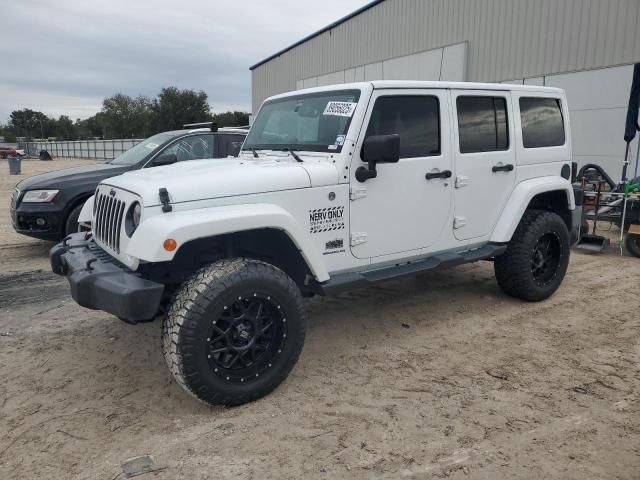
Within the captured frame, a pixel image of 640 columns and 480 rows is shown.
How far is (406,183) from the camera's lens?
384 cm

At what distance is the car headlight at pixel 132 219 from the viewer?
10.2ft

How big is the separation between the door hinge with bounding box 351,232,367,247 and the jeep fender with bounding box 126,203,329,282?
468mm

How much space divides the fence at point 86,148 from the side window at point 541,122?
35.2 metres

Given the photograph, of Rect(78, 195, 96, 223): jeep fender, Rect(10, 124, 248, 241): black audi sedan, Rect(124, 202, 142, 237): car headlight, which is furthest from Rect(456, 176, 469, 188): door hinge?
Rect(10, 124, 248, 241): black audi sedan

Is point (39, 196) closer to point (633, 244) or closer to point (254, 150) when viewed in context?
point (254, 150)

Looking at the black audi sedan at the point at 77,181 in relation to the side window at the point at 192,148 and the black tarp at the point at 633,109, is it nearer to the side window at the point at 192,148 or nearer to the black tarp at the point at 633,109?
the side window at the point at 192,148

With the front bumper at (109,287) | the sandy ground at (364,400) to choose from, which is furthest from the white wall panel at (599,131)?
the front bumper at (109,287)

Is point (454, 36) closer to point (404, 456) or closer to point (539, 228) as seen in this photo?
point (539, 228)

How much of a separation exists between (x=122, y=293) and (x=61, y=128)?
298 feet

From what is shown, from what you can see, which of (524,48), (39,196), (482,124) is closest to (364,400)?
(482,124)

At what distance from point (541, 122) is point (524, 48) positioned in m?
9.66

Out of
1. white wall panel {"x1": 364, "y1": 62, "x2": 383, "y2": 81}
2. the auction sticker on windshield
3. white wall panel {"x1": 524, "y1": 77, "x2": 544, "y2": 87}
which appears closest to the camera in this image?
the auction sticker on windshield

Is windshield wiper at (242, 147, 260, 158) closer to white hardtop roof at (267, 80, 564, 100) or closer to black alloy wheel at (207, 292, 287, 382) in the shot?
white hardtop roof at (267, 80, 564, 100)

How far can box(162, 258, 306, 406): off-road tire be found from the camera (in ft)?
9.29
